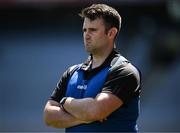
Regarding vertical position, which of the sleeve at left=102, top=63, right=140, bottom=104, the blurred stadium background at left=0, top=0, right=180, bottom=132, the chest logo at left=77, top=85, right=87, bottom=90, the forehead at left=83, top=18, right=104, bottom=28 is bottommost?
the blurred stadium background at left=0, top=0, right=180, bottom=132

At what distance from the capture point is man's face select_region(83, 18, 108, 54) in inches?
178

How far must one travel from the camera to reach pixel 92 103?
4332 mm

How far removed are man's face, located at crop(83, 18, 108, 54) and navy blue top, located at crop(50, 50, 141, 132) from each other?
100 mm

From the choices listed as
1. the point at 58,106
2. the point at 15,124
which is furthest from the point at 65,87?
the point at 15,124

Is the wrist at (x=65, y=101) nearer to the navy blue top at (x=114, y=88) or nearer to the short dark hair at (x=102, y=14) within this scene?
the navy blue top at (x=114, y=88)

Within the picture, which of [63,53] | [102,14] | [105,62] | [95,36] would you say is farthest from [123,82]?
[63,53]

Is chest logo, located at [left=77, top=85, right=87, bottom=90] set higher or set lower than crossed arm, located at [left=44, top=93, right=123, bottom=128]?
higher

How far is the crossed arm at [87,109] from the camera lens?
4.31 metres

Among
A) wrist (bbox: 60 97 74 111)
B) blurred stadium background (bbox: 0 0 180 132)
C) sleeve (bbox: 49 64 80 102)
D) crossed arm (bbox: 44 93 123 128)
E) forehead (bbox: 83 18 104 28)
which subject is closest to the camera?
crossed arm (bbox: 44 93 123 128)

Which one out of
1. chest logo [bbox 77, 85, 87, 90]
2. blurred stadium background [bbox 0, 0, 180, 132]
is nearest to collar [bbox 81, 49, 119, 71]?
chest logo [bbox 77, 85, 87, 90]

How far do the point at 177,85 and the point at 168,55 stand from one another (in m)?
0.59

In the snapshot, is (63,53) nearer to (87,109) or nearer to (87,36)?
(87,36)

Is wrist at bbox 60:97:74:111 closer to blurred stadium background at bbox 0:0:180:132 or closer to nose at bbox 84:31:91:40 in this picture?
nose at bbox 84:31:91:40

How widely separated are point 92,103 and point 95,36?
451mm
